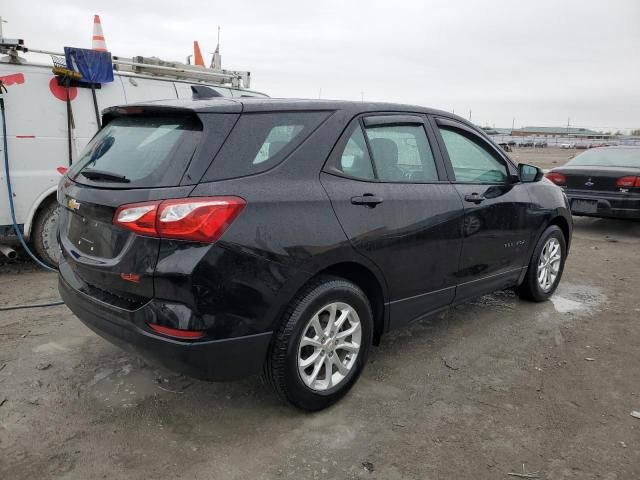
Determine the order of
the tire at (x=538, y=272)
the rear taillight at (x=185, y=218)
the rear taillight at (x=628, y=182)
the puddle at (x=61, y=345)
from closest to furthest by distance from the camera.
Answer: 1. the rear taillight at (x=185, y=218)
2. the puddle at (x=61, y=345)
3. the tire at (x=538, y=272)
4. the rear taillight at (x=628, y=182)

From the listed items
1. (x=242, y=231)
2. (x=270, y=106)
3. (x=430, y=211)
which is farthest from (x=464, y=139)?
(x=242, y=231)

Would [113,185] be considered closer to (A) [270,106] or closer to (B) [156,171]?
(B) [156,171]

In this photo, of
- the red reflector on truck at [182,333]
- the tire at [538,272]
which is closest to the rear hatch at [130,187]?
the red reflector on truck at [182,333]

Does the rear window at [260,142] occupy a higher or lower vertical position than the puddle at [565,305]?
higher

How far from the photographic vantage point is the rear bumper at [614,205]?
777 cm

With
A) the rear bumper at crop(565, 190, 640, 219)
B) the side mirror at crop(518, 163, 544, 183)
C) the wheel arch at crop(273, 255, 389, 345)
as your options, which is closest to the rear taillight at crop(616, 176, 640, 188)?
the rear bumper at crop(565, 190, 640, 219)

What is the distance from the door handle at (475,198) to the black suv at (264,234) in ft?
0.21

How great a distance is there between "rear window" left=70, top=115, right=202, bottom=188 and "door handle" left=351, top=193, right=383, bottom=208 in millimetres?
922

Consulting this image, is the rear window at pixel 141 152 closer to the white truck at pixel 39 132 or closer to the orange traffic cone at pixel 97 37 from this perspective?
the white truck at pixel 39 132

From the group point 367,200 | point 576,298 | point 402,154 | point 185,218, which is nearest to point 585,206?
point 576,298

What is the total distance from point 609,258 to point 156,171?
6.35m

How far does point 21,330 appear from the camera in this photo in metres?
3.93

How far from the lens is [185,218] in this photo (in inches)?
90.4

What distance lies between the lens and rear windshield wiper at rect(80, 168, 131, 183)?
101 inches
